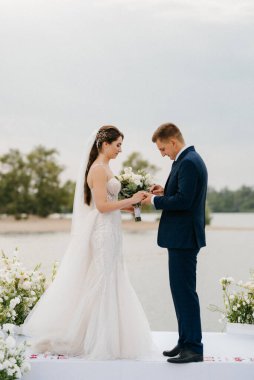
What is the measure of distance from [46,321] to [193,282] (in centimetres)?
109

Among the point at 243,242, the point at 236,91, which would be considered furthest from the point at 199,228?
the point at 243,242

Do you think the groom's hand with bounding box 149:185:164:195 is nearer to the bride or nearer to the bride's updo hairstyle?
the bride

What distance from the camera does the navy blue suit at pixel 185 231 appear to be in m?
4.08

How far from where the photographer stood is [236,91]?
1725 cm

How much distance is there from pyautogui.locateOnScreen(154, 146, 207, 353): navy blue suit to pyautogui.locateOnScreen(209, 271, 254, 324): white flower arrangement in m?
1.15

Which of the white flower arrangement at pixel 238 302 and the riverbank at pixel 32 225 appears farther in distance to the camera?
the riverbank at pixel 32 225

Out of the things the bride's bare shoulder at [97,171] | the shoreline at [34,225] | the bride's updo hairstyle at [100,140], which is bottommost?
the shoreline at [34,225]

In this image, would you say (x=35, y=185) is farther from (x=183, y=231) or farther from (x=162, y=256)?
(x=183, y=231)

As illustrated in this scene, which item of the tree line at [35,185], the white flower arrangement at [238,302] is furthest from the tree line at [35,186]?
the white flower arrangement at [238,302]

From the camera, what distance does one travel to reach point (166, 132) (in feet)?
13.7

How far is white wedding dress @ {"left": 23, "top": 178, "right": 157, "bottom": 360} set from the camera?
4.34 metres

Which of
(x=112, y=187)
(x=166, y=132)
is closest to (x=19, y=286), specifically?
(x=112, y=187)

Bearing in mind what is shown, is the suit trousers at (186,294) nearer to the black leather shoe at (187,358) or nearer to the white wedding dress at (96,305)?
the black leather shoe at (187,358)

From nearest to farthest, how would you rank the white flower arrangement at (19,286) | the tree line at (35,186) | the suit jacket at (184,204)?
the suit jacket at (184,204) < the white flower arrangement at (19,286) < the tree line at (35,186)
